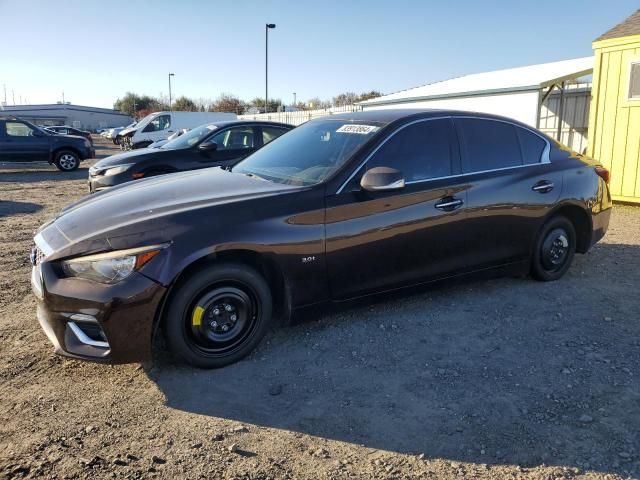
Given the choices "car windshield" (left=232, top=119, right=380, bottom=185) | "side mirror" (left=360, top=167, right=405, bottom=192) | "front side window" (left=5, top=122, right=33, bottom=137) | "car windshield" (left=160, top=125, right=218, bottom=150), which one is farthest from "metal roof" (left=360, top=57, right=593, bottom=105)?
"front side window" (left=5, top=122, right=33, bottom=137)

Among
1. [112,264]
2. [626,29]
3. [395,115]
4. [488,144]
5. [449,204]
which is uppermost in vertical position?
[626,29]

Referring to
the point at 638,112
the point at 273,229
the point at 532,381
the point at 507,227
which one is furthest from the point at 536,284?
the point at 638,112

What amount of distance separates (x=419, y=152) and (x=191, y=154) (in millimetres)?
5195

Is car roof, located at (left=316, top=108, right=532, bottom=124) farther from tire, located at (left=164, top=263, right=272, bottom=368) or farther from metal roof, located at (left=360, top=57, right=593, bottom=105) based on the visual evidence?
metal roof, located at (left=360, top=57, right=593, bottom=105)

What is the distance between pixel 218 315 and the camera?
3361mm

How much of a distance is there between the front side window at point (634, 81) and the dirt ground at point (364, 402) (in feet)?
20.1

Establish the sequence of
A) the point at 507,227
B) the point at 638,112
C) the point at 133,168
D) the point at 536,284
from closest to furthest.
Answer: the point at 507,227
the point at 536,284
the point at 133,168
the point at 638,112

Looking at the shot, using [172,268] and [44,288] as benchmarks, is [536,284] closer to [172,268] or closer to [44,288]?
[172,268]

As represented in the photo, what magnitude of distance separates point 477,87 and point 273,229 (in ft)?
41.1

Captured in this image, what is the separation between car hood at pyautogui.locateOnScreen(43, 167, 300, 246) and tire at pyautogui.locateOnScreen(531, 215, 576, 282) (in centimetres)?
269

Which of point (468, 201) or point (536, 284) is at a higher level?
point (468, 201)

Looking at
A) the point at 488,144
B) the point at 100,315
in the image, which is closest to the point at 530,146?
the point at 488,144

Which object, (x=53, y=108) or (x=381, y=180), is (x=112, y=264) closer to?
(x=381, y=180)

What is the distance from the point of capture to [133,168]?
8078 mm
